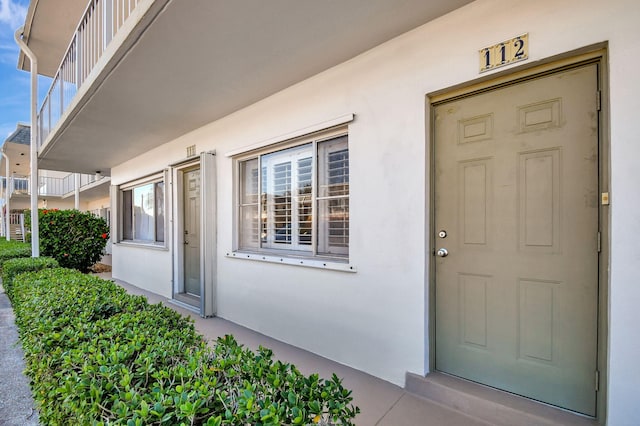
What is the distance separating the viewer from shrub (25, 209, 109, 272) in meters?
7.27

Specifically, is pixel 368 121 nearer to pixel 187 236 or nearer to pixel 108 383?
pixel 108 383

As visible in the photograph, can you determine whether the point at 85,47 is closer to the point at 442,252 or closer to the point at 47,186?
the point at 442,252

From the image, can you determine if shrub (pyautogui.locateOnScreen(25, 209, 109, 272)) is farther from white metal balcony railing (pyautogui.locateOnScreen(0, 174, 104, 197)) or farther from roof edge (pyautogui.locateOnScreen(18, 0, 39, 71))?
white metal balcony railing (pyautogui.locateOnScreen(0, 174, 104, 197))

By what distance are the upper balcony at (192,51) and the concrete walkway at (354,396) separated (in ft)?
8.27

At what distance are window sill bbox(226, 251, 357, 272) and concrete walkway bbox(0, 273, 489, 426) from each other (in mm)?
899

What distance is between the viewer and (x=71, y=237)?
24.8 ft

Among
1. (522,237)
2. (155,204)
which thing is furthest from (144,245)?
(522,237)

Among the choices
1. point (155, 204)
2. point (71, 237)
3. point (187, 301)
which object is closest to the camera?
point (187, 301)

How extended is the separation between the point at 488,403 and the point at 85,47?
5.85m

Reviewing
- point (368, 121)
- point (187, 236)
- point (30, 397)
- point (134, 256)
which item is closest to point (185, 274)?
point (187, 236)

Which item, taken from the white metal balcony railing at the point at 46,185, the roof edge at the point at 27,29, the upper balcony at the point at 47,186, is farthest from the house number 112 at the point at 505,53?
the white metal balcony railing at the point at 46,185

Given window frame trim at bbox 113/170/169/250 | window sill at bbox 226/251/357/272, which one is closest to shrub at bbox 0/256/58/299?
window frame trim at bbox 113/170/169/250

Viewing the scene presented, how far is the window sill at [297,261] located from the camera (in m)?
2.88

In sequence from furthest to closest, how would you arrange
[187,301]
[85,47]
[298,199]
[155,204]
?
[155,204] < [187,301] < [85,47] < [298,199]
